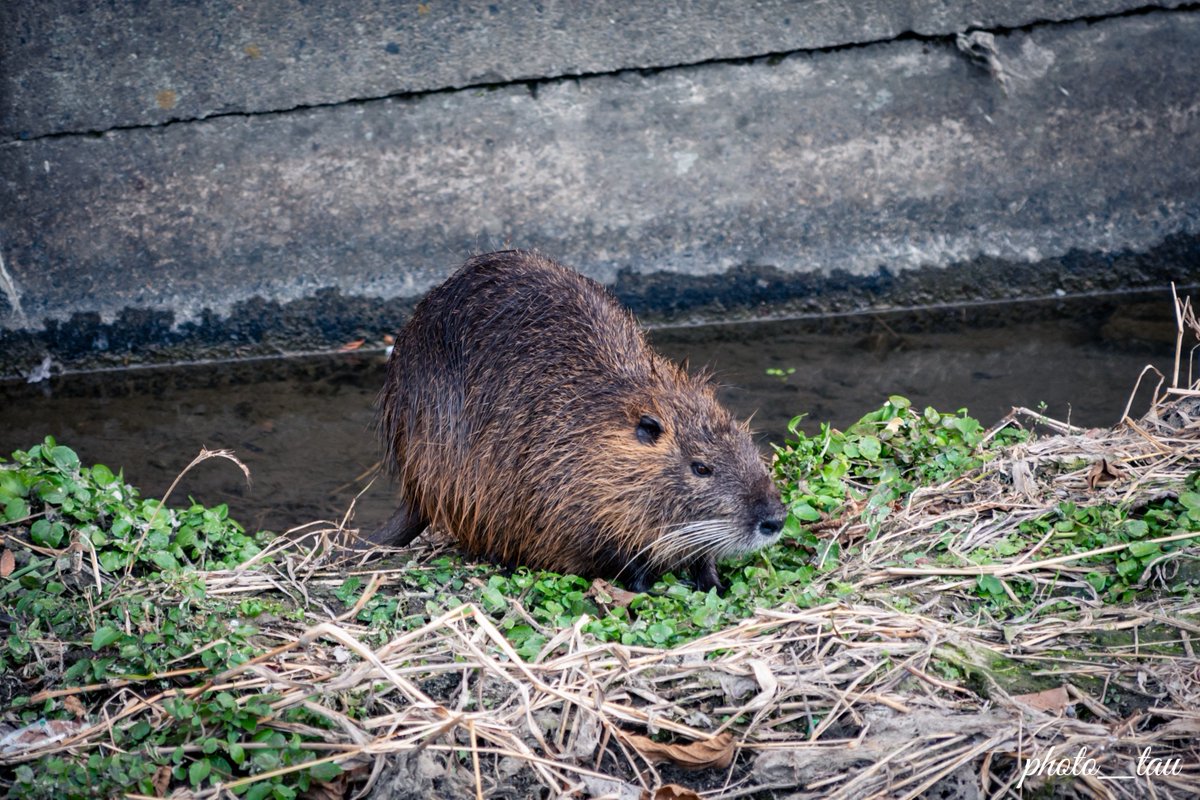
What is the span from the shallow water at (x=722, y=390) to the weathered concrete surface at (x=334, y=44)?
1034 millimetres

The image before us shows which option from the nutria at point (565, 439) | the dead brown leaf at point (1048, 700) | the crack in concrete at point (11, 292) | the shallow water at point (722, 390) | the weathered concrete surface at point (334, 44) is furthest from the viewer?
the crack in concrete at point (11, 292)

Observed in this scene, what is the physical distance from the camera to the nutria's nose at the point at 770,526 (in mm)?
2709

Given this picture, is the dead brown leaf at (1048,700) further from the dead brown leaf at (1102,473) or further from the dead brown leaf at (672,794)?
the dead brown leaf at (1102,473)

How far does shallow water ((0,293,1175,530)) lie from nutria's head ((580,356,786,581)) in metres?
1.19

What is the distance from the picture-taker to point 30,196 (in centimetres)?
480

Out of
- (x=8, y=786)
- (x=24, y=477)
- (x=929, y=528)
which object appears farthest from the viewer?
(x=929, y=528)

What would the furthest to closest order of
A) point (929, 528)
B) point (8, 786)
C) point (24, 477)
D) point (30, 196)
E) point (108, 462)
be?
point (30, 196), point (108, 462), point (929, 528), point (24, 477), point (8, 786)

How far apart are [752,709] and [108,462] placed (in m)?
2.87

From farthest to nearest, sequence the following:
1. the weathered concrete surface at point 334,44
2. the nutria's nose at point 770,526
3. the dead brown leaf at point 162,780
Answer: the weathered concrete surface at point 334,44 → the nutria's nose at point 770,526 → the dead brown leaf at point 162,780

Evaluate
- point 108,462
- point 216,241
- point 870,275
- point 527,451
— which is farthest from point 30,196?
point 870,275

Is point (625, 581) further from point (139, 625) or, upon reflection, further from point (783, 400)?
point (783, 400)

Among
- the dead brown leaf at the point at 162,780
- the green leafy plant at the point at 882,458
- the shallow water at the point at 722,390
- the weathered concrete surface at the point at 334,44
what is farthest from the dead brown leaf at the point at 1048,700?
the weathered concrete surface at the point at 334,44

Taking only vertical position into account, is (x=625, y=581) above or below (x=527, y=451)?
below

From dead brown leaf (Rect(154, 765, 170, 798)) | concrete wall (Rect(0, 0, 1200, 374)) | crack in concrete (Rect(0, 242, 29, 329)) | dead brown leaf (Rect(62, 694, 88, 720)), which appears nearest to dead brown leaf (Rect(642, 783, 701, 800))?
dead brown leaf (Rect(154, 765, 170, 798))
